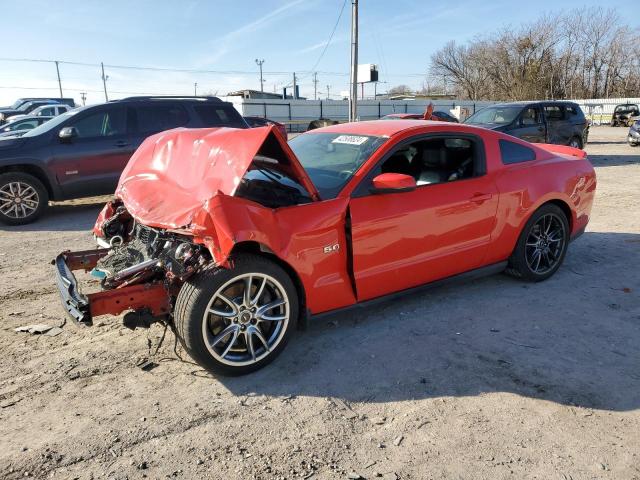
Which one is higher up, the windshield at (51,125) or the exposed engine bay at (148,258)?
the windshield at (51,125)

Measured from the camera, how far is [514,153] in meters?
4.65

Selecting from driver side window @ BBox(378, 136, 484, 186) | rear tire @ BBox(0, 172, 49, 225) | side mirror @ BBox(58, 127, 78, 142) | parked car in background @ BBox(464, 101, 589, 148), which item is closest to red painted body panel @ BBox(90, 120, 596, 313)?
driver side window @ BBox(378, 136, 484, 186)

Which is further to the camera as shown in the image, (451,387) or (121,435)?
(451,387)

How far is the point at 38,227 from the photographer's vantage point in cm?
745

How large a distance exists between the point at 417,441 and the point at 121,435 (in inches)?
62.8

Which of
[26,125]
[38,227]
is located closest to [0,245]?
[38,227]

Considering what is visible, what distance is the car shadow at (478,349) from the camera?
3129mm

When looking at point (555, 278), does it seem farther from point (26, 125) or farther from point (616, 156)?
point (26, 125)

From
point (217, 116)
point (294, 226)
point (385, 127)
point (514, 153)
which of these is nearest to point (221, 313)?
point (294, 226)

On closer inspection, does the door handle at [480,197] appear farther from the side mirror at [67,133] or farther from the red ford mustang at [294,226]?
the side mirror at [67,133]

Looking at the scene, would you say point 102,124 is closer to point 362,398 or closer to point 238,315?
point 238,315

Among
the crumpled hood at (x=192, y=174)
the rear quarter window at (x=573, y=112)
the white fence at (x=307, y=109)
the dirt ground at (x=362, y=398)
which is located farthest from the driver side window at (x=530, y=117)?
the white fence at (x=307, y=109)

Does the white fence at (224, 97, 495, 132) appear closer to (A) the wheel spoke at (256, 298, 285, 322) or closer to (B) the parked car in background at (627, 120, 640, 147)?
(B) the parked car in background at (627, 120, 640, 147)

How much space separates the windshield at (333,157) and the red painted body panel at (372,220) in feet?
0.25
